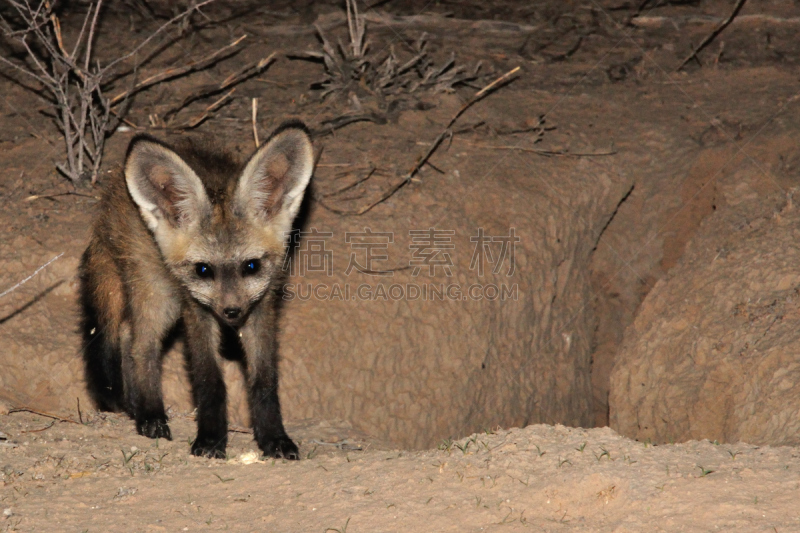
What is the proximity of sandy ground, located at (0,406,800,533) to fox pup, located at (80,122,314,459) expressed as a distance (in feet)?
1.23

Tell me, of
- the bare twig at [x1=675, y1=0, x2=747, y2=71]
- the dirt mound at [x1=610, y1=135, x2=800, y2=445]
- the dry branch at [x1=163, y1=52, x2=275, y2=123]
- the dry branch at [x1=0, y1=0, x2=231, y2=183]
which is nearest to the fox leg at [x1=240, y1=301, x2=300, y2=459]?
the dry branch at [x1=0, y1=0, x2=231, y2=183]

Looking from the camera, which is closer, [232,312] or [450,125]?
[232,312]

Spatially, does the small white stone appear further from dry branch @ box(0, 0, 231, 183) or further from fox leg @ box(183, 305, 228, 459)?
dry branch @ box(0, 0, 231, 183)

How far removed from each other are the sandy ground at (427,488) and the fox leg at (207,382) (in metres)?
0.16

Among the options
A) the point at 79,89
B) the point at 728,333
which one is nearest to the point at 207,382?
the point at 79,89

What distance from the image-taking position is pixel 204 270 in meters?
3.21

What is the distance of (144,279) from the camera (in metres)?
3.51

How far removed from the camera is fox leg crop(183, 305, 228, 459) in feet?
10.6

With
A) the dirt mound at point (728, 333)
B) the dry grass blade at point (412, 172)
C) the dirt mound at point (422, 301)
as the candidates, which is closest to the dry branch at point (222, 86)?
the dirt mound at point (422, 301)

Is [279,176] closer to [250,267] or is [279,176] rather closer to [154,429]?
[250,267]

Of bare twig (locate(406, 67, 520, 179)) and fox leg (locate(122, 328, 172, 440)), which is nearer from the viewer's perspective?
fox leg (locate(122, 328, 172, 440))

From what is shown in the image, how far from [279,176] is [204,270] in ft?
1.73

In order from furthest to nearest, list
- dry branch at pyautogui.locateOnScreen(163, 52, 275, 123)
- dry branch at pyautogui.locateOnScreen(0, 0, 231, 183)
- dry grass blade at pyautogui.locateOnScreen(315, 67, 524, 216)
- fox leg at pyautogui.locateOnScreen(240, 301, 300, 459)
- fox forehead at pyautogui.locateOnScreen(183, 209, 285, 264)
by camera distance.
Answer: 1. dry branch at pyautogui.locateOnScreen(163, 52, 275, 123)
2. dry grass blade at pyautogui.locateOnScreen(315, 67, 524, 216)
3. dry branch at pyautogui.locateOnScreen(0, 0, 231, 183)
4. fox leg at pyautogui.locateOnScreen(240, 301, 300, 459)
5. fox forehead at pyautogui.locateOnScreen(183, 209, 285, 264)

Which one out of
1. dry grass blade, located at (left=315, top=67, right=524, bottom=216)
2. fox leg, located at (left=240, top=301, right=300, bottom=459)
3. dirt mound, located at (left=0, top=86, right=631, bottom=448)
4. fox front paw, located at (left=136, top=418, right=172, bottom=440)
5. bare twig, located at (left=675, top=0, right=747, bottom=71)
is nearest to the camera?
fox leg, located at (left=240, top=301, right=300, bottom=459)
